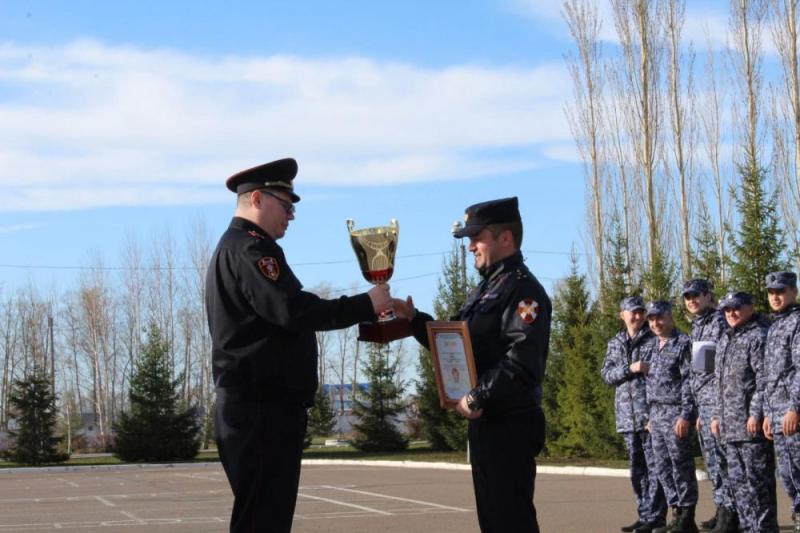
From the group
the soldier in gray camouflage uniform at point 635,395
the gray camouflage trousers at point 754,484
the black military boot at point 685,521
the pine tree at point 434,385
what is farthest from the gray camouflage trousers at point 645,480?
the pine tree at point 434,385

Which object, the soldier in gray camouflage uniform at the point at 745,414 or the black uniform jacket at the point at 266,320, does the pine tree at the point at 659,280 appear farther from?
the black uniform jacket at the point at 266,320

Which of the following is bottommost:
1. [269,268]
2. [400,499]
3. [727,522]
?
[400,499]

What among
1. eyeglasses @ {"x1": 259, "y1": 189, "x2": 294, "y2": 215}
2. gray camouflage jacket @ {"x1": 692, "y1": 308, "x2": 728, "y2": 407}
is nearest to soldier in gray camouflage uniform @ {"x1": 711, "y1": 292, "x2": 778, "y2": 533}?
gray camouflage jacket @ {"x1": 692, "y1": 308, "x2": 728, "y2": 407}

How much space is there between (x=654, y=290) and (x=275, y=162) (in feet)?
51.9

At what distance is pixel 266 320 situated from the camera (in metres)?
5.14

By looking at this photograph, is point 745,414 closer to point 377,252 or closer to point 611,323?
point 377,252

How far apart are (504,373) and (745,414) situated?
4.78 meters

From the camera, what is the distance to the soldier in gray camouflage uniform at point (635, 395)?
10.6 m

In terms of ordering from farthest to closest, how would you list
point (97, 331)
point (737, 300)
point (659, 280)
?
point (97, 331), point (659, 280), point (737, 300)

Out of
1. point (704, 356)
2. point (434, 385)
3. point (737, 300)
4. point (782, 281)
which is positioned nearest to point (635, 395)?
point (704, 356)

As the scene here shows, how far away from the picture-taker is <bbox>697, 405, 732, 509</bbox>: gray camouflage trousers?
10.3 meters

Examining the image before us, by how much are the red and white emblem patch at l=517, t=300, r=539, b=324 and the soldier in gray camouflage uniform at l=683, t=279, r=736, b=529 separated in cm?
516

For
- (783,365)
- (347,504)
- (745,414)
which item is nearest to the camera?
(783,365)

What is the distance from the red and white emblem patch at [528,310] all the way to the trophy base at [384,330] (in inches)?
26.2
